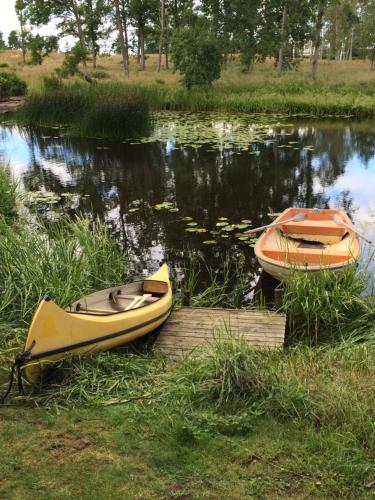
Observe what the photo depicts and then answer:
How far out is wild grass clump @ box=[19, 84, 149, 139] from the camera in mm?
16250

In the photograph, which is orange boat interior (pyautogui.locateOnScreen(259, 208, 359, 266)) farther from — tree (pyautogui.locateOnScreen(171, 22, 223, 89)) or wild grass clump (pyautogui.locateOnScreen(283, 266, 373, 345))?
tree (pyautogui.locateOnScreen(171, 22, 223, 89))

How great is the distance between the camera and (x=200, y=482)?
2.59m

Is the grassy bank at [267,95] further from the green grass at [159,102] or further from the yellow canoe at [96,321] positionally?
the yellow canoe at [96,321]

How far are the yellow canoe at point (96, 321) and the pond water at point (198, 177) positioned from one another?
2.09 meters

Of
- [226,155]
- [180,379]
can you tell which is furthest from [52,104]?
[180,379]

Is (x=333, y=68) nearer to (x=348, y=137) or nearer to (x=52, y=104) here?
(x=348, y=137)

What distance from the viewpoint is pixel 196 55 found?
24.9 meters

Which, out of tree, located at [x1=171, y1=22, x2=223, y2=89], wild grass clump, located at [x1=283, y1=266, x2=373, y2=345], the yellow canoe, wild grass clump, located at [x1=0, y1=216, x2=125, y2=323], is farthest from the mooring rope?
tree, located at [x1=171, y1=22, x2=223, y2=89]

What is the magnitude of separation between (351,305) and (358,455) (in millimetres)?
2492

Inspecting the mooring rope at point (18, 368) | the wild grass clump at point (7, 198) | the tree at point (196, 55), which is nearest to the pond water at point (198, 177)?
the wild grass clump at point (7, 198)

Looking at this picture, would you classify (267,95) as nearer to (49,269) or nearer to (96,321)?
(49,269)

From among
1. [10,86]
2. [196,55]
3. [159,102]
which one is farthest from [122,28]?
[159,102]

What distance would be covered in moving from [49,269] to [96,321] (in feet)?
4.77

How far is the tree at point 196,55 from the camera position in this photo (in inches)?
966
